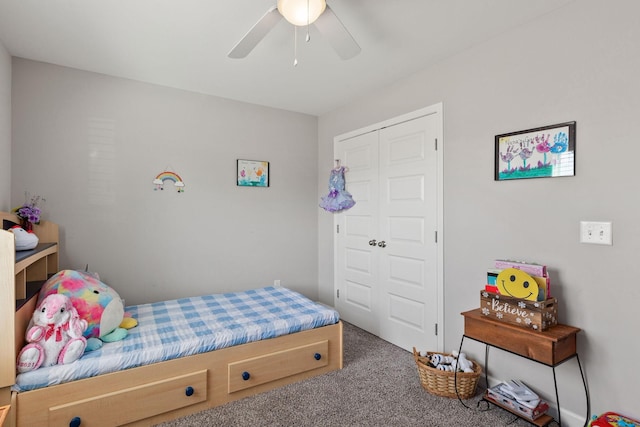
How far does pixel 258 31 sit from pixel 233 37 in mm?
649

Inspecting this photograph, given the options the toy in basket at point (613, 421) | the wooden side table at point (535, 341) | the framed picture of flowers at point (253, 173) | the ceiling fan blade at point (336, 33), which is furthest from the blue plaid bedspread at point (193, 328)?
the ceiling fan blade at point (336, 33)

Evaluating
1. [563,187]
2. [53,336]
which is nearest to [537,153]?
[563,187]

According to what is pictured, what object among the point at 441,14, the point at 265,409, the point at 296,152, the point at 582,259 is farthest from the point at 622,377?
the point at 296,152

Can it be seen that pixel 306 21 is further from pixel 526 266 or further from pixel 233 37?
pixel 526 266

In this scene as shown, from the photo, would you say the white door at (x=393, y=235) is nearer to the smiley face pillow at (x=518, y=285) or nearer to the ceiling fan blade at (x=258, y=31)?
the smiley face pillow at (x=518, y=285)

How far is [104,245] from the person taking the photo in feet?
9.75

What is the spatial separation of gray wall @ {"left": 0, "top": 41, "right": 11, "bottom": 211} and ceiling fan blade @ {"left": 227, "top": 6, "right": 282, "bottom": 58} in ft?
6.18

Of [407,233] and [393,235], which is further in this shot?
[393,235]

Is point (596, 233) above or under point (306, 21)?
under

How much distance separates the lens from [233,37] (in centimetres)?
233

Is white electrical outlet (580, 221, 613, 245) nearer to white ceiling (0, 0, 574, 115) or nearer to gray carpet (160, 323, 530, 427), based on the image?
gray carpet (160, 323, 530, 427)

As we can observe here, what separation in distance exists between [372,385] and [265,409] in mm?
791

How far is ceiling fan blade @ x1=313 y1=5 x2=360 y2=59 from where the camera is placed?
1688mm

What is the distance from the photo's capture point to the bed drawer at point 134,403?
5.75 feet
